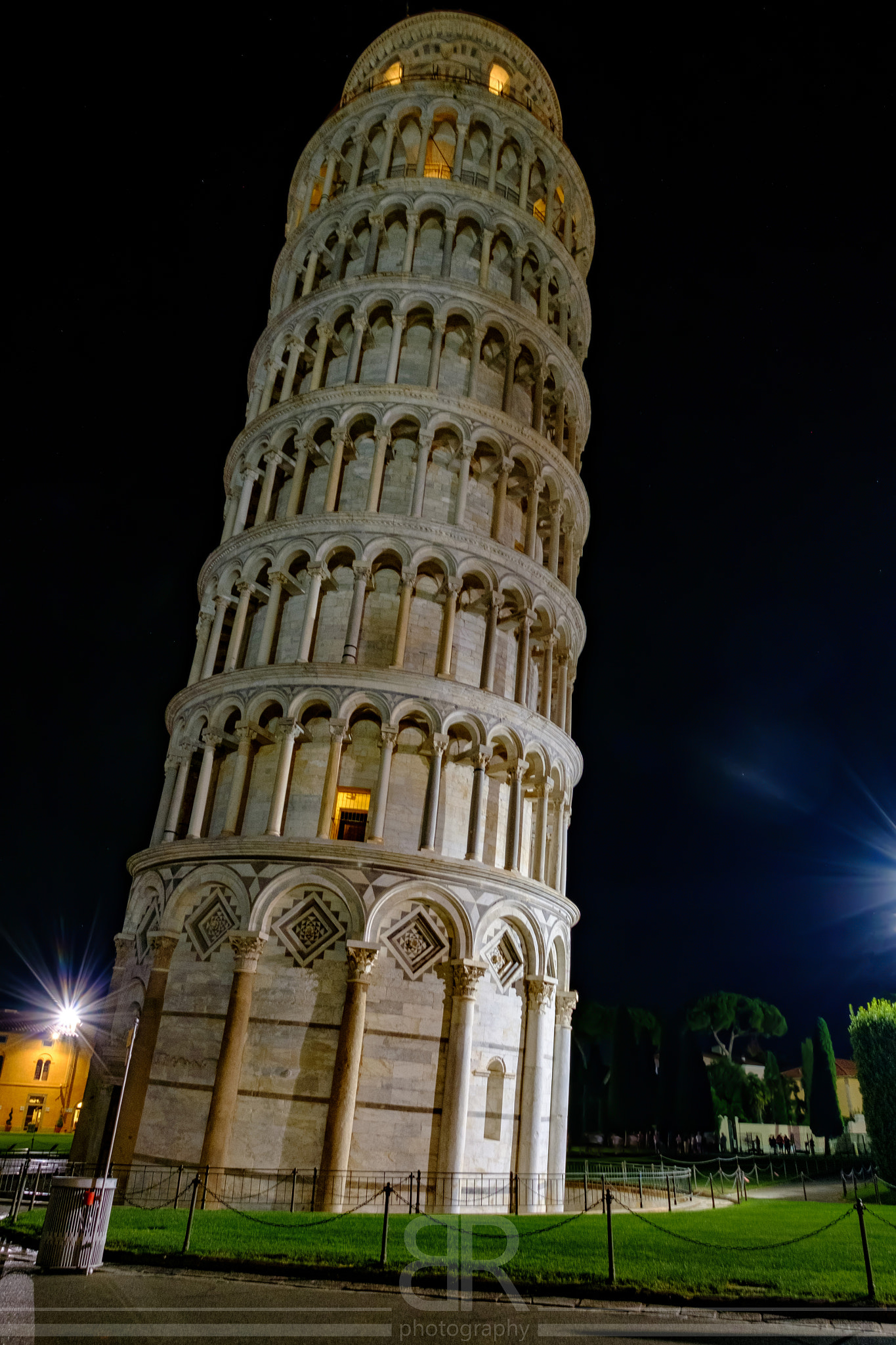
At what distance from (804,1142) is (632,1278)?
2600 inches

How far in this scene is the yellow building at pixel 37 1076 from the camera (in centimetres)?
5984

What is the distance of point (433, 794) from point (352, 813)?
2.33 metres

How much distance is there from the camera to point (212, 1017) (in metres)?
20.6

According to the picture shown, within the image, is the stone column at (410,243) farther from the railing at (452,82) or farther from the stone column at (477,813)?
the stone column at (477,813)

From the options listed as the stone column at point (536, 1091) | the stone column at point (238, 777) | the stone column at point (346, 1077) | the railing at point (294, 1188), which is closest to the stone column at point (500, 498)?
the stone column at point (238, 777)

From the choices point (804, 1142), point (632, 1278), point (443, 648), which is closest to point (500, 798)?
point (443, 648)

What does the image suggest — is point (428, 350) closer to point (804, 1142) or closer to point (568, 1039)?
point (568, 1039)

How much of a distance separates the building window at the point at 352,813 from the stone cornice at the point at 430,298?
512 inches

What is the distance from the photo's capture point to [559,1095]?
81.4 ft

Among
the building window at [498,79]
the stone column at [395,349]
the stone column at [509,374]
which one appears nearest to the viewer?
the stone column at [395,349]

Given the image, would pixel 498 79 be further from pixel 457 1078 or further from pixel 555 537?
pixel 457 1078

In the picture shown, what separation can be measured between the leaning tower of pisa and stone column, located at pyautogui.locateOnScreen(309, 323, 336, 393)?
140 millimetres

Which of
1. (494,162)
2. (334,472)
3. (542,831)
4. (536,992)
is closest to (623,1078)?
(542,831)

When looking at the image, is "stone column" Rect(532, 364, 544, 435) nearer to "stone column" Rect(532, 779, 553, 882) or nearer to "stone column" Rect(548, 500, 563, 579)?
"stone column" Rect(548, 500, 563, 579)
